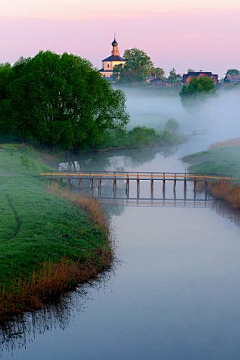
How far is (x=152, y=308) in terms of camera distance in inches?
1281

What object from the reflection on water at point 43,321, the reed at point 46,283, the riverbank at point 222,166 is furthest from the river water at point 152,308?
Result: the riverbank at point 222,166

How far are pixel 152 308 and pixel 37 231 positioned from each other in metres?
11.3

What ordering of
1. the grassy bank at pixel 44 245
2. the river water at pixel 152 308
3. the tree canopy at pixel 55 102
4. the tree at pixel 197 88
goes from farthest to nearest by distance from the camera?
the tree at pixel 197 88, the tree canopy at pixel 55 102, the grassy bank at pixel 44 245, the river water at pixel 152 308

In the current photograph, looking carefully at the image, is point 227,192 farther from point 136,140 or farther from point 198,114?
point 198,114

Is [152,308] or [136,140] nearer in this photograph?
[152,308]

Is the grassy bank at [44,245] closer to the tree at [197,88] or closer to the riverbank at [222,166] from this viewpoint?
the riverbank at [222,166]

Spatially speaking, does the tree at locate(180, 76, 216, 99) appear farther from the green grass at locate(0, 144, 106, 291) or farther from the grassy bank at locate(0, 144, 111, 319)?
the grassy bank at locate(0, 144, 111, 319)

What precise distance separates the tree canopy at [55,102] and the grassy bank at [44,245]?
30.1 metres

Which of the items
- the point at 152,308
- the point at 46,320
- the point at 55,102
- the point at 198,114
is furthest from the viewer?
the point at 198,114

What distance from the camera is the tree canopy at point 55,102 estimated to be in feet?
279

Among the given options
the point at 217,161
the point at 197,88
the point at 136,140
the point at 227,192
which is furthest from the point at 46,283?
the point at 197,88

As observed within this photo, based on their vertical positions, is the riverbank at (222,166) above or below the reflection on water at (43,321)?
above

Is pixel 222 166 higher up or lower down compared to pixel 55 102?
lower down

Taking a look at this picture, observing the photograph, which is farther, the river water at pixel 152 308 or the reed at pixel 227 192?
the reed at pixel 227 192
